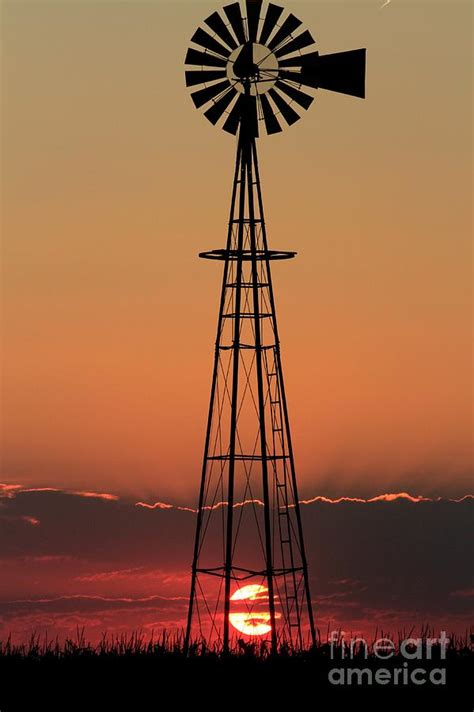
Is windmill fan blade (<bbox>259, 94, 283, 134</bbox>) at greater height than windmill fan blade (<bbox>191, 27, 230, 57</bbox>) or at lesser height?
lesser

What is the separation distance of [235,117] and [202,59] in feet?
5.49

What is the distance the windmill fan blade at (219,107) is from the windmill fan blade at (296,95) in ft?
3.67

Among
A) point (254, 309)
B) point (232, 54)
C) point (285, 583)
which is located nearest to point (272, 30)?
point (232, 54)

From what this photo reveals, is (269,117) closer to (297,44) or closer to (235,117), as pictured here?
(235,117)

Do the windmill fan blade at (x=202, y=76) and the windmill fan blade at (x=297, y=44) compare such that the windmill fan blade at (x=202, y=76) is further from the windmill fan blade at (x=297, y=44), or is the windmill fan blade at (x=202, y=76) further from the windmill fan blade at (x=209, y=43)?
the windmill fan blade at (x=297, y=44)

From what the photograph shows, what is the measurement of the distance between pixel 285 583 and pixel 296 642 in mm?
2861

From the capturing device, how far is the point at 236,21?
3344 centimetres

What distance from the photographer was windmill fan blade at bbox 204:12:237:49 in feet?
110

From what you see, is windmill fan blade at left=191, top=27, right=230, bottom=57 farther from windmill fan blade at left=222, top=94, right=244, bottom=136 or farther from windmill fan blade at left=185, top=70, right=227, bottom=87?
windmill fan blade at left=222, top=94, right=244, bottom=136

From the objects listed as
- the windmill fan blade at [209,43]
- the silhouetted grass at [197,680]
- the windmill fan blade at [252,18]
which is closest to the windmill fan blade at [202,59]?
the windmill fan blade at [209,43]

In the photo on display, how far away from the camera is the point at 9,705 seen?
25.0 metres

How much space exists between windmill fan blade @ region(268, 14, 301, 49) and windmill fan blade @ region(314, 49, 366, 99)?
3.06 ft

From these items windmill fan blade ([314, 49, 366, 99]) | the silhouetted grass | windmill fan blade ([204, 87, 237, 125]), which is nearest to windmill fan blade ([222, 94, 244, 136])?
windmill fan blade ([204, 87, 237, 125])

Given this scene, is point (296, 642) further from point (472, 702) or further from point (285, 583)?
point (472, 702)
